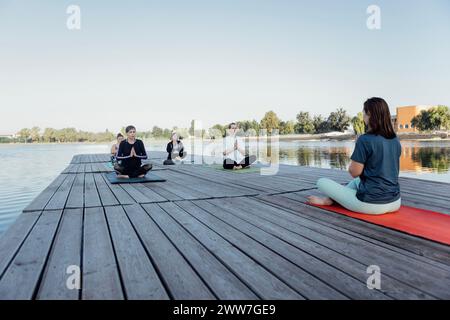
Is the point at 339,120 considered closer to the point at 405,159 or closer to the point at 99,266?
the point at 405,159

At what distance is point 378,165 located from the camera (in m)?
2.89

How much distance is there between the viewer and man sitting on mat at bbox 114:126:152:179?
247 inches

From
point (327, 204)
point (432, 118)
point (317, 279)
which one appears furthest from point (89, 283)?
point (432, 118)

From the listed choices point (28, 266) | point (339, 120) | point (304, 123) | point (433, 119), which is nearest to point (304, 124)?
point (304, 123)

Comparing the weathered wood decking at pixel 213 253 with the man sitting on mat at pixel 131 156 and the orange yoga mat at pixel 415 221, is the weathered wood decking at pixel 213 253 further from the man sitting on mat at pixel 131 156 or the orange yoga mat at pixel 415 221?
the man sitting on mat at pixel 131 156

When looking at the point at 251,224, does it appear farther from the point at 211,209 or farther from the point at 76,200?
the point at 76,200

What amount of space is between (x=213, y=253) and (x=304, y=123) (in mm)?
84210

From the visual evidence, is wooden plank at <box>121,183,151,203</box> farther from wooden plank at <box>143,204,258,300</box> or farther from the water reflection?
the water reflection

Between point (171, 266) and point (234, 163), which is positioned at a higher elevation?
point (234, 163)

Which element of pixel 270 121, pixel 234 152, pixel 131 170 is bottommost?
pixel 131 170

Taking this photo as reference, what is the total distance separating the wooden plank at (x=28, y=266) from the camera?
1658 mm
